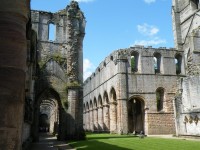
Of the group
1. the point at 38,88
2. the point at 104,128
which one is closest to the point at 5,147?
the point at 38,88

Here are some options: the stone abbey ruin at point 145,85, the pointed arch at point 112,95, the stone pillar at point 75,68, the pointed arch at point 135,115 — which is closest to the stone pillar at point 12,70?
the stone pillar at point 75,68

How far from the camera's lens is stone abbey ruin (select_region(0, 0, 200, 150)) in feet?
10.5

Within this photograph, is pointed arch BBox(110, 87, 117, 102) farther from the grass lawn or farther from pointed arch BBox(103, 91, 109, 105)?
the grass lawn

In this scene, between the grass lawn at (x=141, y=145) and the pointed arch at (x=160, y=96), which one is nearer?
the grass lawn at (x=141, y=145)

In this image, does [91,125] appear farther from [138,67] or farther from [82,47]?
[82,47]

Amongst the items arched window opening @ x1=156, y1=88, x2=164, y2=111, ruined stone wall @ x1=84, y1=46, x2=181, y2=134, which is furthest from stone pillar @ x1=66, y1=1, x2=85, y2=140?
arched window opening @ x1=156, y1=88, x2=164, y2=111

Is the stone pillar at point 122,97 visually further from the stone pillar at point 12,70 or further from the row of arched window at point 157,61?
the stone pillar at point 12,70

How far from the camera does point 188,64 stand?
2770 cm

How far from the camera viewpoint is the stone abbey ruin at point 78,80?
3209mm

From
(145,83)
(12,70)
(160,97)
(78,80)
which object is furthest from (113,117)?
(12,70)

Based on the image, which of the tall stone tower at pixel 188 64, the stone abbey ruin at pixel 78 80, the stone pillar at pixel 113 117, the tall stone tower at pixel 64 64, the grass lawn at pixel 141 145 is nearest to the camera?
the stone abbey ruin at pixel 78 80

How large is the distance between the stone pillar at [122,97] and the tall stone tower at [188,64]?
18.8 feet

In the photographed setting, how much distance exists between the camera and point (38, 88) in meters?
19.3

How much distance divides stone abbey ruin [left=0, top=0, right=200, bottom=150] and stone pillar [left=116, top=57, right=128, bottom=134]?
0.09 m
